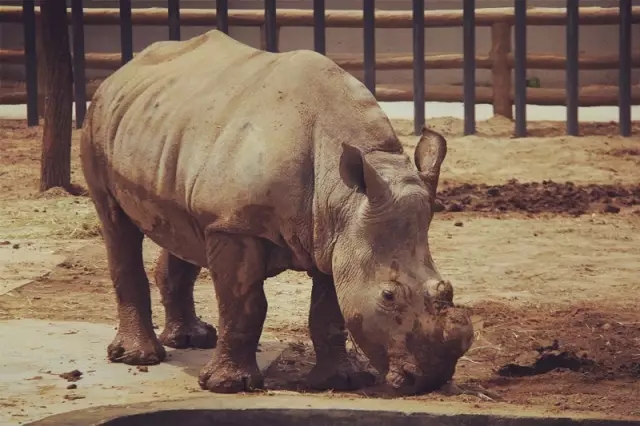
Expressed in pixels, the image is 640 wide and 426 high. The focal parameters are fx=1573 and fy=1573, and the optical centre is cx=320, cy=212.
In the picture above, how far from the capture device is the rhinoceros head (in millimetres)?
6008

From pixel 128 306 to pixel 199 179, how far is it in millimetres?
1084

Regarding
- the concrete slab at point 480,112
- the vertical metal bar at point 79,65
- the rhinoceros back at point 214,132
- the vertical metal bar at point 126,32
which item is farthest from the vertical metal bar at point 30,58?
the rhinoceros back at point 214,132

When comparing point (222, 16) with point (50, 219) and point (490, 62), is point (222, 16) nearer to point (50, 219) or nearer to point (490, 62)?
point (490, 62)

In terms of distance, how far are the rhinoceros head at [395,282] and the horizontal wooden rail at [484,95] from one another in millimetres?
11328

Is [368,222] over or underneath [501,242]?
over

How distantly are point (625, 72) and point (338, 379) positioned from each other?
946 centimetres

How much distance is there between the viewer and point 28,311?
8.52 m

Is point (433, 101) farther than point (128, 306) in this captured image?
Yes

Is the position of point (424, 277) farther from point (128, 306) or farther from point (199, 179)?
point (128, 306)

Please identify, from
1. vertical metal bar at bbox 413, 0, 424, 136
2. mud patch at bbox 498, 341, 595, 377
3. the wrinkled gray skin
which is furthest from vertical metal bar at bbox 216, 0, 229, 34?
mud patch at bbox 498, 341, 595, 377

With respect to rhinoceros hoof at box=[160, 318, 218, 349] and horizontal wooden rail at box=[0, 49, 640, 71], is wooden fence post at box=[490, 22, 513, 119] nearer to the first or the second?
horizontal wooden rail at box=[0, 49, 640, 71]

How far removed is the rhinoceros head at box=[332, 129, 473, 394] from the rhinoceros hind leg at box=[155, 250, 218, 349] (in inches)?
62.4

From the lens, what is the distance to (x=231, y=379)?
6.54m

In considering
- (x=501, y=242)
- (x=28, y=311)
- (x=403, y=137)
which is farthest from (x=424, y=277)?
(x=403, y=137)
